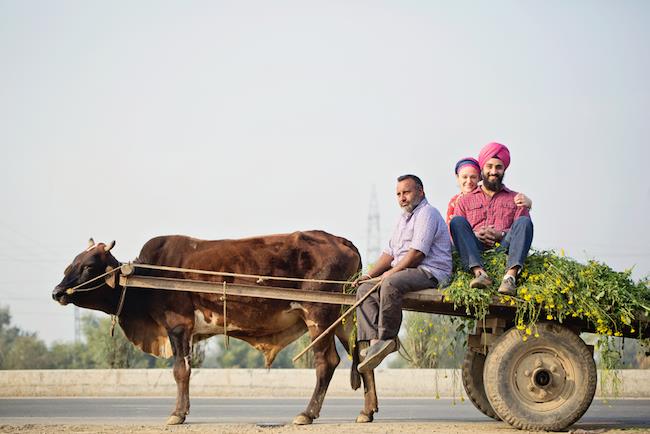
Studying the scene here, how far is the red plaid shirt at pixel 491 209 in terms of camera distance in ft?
32.0

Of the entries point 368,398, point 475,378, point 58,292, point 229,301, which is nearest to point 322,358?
point 368,398

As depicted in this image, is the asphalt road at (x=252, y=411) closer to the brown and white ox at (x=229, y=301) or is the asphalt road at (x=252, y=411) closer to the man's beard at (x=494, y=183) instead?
the brown and white ox at (x=229, y=301)

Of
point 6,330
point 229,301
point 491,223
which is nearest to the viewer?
point 491,223

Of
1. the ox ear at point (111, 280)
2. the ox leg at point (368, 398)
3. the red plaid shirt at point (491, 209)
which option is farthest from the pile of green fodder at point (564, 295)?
the ox ear at point (111, 280)

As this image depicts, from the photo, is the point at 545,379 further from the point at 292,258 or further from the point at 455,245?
the point at 292,258

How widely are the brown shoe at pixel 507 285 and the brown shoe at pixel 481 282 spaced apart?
14 centimetres

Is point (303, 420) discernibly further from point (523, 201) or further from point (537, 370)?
point (523, 201)

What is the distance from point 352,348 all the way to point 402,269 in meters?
1.74

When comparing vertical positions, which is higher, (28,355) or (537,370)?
(537,370)

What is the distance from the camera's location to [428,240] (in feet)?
30.6

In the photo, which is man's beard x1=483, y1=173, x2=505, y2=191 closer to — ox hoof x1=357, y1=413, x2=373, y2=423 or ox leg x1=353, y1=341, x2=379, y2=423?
ox leg x1=353, y1=341, x2=379, y2=423

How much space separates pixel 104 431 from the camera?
30.6 feet

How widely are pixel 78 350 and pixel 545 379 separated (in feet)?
135

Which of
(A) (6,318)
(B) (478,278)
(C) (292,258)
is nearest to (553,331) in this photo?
(B) (478,278)
